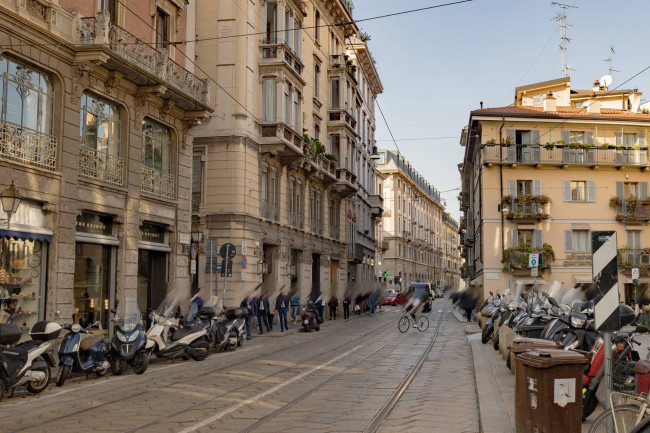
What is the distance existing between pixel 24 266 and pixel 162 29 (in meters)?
9.99

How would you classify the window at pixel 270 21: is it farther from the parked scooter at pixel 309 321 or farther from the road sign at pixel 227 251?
the road sign at pixel 227 251

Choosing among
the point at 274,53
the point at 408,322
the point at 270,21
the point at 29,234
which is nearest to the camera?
the point at 29,234

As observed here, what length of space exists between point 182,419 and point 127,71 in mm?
12687

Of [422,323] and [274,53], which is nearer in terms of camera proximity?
[422,323]

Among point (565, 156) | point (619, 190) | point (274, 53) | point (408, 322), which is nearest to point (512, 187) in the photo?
point (565, 156)

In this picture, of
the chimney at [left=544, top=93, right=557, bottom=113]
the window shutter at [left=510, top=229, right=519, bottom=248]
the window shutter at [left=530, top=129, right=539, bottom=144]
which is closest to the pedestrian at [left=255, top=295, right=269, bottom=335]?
the window shutter at [left=510, top=229, right=519, bottom=248]

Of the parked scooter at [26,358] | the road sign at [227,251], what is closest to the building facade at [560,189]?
the road sign at [227,251]

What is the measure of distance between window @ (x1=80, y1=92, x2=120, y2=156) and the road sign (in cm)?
451

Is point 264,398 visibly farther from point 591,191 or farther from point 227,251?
point 591,191

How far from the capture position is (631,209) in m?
43.2

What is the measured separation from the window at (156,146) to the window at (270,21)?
1049 cm

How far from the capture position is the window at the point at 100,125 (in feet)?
59.8

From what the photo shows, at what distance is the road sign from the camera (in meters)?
21.9

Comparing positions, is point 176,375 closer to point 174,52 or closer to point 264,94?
point 174,52
